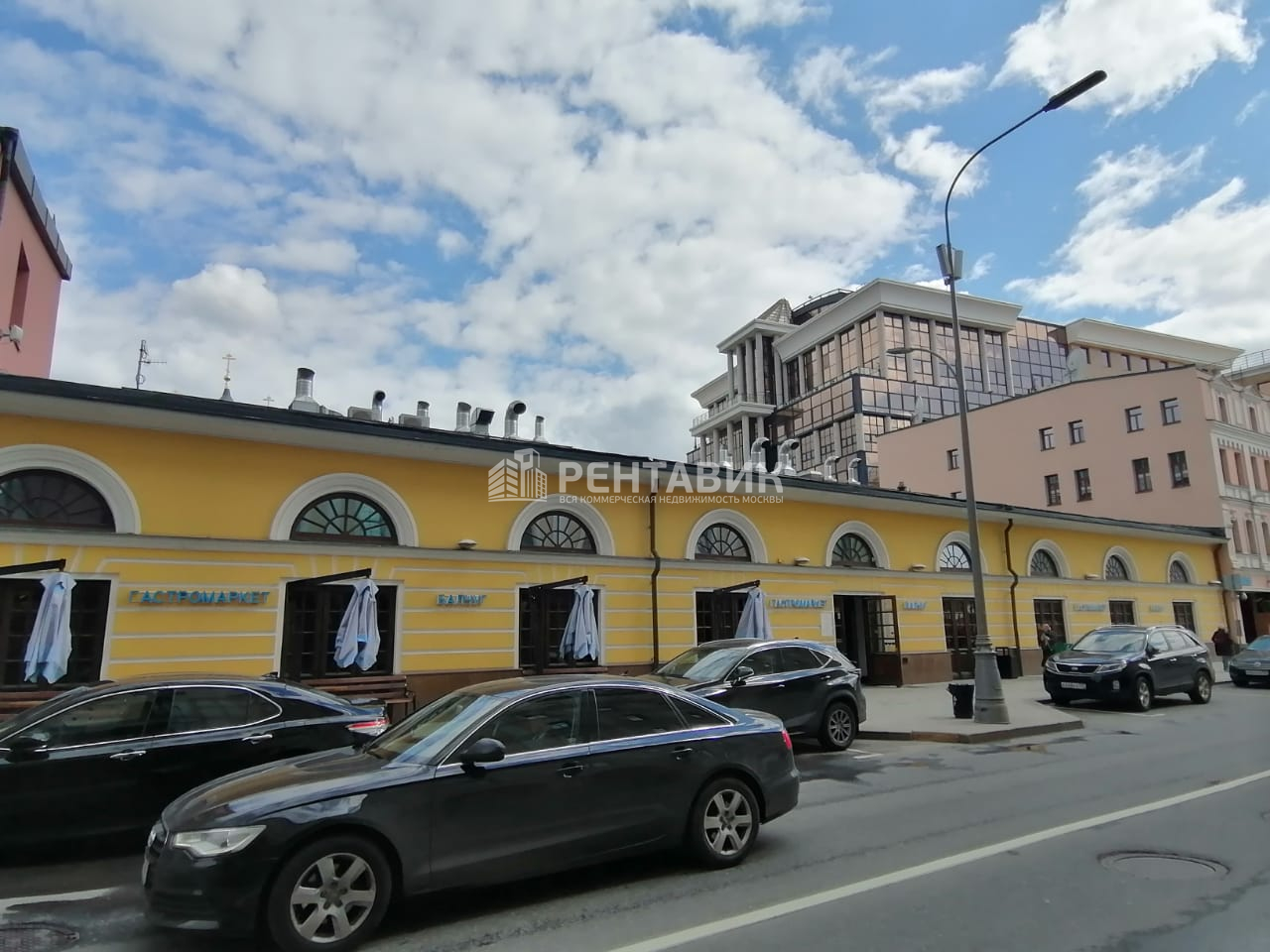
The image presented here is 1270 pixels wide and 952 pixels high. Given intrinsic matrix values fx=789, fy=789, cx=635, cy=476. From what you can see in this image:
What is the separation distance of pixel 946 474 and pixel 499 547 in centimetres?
3395

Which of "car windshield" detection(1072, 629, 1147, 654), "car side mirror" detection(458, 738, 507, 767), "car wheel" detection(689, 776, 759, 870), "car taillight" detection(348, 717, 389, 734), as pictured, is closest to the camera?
"car side mirror" detection(458, 738, 507, 767)

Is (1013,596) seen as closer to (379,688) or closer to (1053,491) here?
(1053,491)

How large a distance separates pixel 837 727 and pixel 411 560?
24.6 feet

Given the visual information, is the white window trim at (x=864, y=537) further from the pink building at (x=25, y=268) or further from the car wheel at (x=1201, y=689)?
the pink building at (x=25, y=268)

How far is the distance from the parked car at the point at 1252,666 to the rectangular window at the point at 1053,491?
56.3 ft

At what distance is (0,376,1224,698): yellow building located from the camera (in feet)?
Result: 37.0

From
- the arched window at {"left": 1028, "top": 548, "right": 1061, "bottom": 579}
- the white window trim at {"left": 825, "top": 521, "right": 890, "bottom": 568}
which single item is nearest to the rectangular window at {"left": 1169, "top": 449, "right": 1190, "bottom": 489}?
the arched window at {"left": 1028, "top": 548, "right": 1061, "bottom": 579}

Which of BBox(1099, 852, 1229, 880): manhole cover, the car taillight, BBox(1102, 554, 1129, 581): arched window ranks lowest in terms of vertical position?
BBox(1099, 852, 1229, 880): manhole cover

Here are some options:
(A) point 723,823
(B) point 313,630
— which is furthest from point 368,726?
(B) point 313,630

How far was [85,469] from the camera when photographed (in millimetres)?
11391

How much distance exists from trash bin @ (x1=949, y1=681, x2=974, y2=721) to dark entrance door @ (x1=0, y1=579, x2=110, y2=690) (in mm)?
13669

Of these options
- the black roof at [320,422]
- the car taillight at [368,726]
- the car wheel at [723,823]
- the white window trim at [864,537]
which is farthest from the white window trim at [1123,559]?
the car taillight at [368,726]

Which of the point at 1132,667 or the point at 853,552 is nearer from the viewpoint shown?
the point at 1132,667

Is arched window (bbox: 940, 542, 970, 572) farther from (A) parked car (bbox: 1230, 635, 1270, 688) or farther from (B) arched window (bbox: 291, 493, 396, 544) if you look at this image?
(B) arched window (bbox: 291, 493, 396, 544)
